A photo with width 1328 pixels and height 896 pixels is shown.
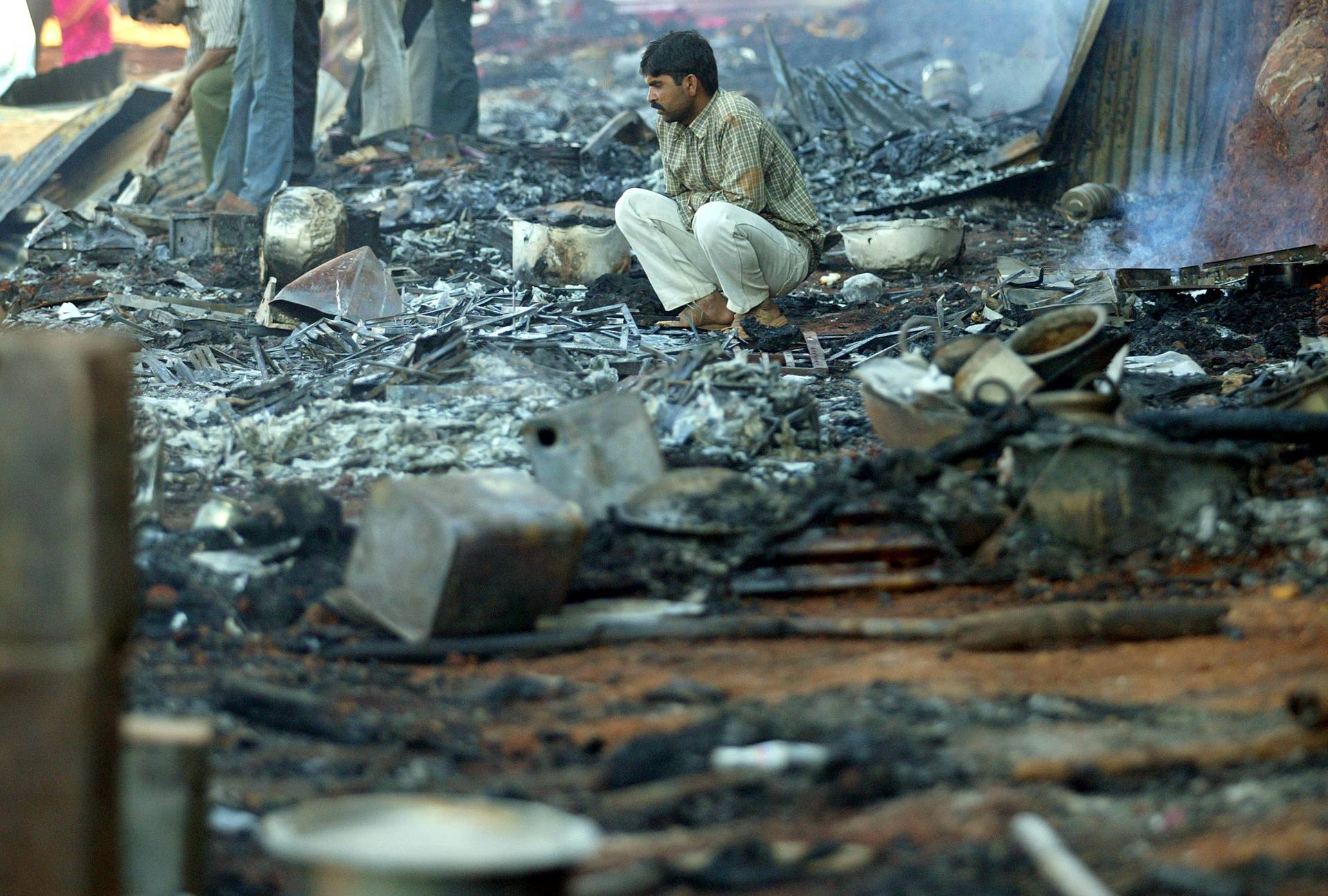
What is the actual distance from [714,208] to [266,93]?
4.54 meters

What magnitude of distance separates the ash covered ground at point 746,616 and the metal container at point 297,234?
2.53 feet

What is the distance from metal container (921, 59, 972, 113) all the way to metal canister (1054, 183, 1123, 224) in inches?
284

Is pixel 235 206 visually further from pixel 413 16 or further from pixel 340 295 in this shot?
pixel 413 16

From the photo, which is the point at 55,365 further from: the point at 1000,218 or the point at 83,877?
the point at 1000,218

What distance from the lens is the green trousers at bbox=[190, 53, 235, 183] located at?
1027cm

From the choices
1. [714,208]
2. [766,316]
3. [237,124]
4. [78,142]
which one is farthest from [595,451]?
[78,142]

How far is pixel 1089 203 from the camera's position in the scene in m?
10.3

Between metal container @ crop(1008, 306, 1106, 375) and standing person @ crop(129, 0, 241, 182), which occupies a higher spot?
standing person @ crop(129, 0, 241, 182)

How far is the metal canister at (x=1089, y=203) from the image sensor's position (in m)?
10.3

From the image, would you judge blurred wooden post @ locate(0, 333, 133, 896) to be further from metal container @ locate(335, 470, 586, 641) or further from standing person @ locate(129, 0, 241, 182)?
standing person @ locate(129, 0, 241, 182)

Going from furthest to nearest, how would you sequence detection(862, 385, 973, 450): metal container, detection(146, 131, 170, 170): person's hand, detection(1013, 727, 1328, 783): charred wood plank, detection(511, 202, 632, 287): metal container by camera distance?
detection(146, 131, 170, 170): person's hand
detection(511, 202, 632, 287): metal container
detection(862, 385, 973, 450): metal container
detection(1013, 727, 1328, 783): charred wood plank

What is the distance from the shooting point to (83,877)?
189cm

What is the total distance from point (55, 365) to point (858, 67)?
14.4 meters

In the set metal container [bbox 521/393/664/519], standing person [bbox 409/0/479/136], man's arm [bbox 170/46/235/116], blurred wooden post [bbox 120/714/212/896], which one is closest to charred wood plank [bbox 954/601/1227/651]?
metal container [bbox 521/393/664/519]
